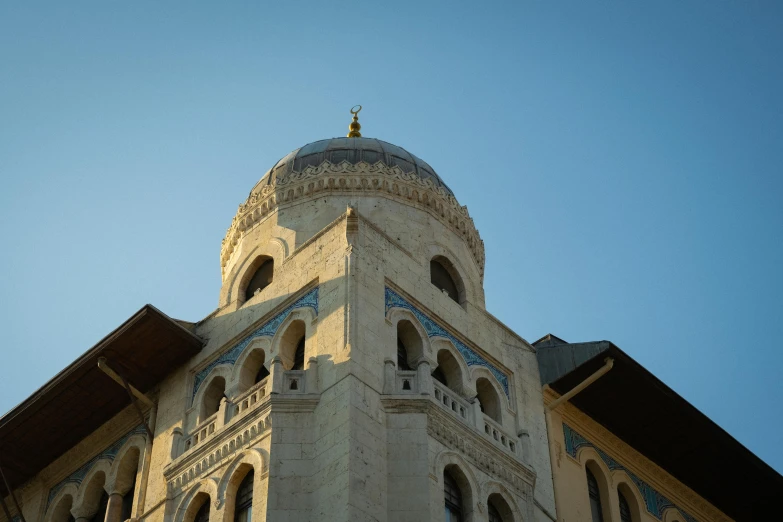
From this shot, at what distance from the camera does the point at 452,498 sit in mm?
19984

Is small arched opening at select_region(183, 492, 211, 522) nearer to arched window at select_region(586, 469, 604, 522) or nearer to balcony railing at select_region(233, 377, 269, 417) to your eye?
balcony railing at select_region(233, 377, 269, 417)

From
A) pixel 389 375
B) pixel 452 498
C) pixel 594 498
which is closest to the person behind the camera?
pixel 452 498

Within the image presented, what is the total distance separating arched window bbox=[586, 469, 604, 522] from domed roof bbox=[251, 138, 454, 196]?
5.78 meters

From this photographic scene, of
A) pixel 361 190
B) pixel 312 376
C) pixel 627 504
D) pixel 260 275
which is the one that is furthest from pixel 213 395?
pixel 627 504

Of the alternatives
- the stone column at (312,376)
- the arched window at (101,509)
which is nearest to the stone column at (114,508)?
the arched window at (101,509)

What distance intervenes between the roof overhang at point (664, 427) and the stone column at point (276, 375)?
5.17 m

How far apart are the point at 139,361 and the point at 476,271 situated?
6127 millimetres

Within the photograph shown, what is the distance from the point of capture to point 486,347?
23.0m

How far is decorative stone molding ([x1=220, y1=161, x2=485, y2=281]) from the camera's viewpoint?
81.8ft

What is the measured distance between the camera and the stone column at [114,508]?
22.4 metres

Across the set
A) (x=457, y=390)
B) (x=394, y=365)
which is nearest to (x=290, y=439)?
(x=394, y=365)

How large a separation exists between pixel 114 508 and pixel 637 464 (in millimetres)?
8891

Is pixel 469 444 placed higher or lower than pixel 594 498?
lower

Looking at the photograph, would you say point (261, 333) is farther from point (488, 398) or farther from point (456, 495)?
point (456, 495)
